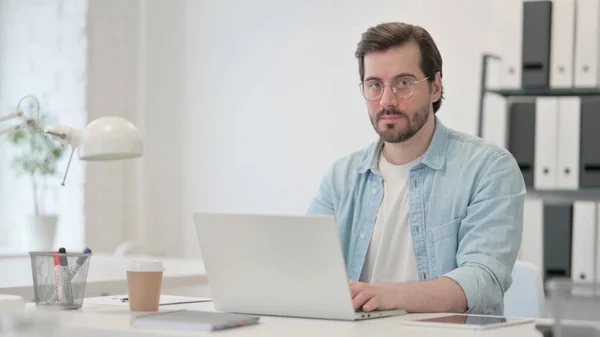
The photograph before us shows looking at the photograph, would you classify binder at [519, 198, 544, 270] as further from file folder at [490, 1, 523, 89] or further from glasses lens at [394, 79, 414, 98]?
glasses lens at [394, 79, 414, 98]

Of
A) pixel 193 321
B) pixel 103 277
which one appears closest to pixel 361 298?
pixel 193 321

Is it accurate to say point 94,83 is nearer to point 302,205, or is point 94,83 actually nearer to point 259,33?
point 259,33

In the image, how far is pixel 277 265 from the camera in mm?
1432

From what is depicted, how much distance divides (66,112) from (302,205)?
1.19 metres

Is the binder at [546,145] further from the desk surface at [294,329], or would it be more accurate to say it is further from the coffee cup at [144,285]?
the coffee cup at [144,285]

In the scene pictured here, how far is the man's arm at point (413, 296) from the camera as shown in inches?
59.6

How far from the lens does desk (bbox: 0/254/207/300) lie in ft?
6.50

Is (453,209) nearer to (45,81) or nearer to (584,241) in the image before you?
(584,241)

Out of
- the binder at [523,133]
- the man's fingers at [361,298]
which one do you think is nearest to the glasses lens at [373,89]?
the man's fingers at [361,298]

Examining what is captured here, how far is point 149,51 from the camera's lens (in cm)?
Result: 439

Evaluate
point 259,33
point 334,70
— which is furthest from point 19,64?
point 334,70

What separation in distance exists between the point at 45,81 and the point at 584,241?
254 centimetres

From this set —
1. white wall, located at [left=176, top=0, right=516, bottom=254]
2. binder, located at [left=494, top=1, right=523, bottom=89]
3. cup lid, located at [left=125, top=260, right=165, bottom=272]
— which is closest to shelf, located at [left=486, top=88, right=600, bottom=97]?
binder, located at [left=494, top=1, right=523, bottom=89]

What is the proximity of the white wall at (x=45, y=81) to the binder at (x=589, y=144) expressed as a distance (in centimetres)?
221
